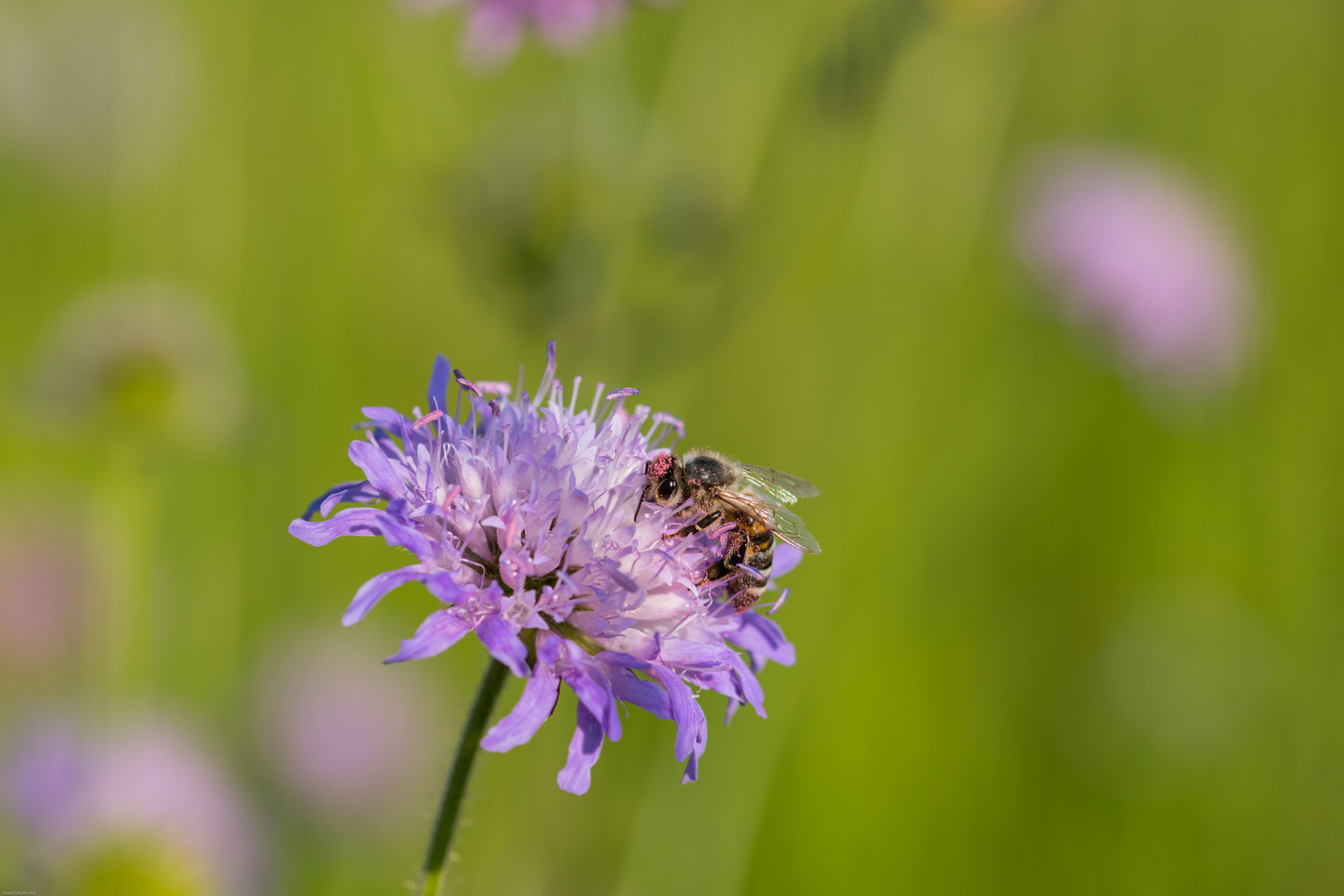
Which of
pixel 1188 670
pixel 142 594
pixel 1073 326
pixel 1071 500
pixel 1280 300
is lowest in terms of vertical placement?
pixel 142 594

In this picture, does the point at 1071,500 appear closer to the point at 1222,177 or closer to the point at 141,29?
the point at 1222,177

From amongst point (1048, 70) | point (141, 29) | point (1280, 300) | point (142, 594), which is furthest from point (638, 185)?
point (1048, 70)

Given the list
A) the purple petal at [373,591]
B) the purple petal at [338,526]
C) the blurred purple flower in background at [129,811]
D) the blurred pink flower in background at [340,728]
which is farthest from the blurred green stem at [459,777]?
the blurred pink flower in background at [340,728]

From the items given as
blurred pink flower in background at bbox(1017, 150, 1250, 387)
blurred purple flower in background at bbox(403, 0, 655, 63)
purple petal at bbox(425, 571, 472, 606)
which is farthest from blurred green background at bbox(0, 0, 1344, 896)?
purple petal at bbox(425, 571, 472, 606)

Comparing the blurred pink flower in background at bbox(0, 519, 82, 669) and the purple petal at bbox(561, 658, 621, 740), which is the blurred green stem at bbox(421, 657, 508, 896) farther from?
the blurred pink flower in background at bbox(0, 519, 82, 669)

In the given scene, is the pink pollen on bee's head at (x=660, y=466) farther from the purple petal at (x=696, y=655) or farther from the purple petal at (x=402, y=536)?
the purple petal at (x=402, y=536)
